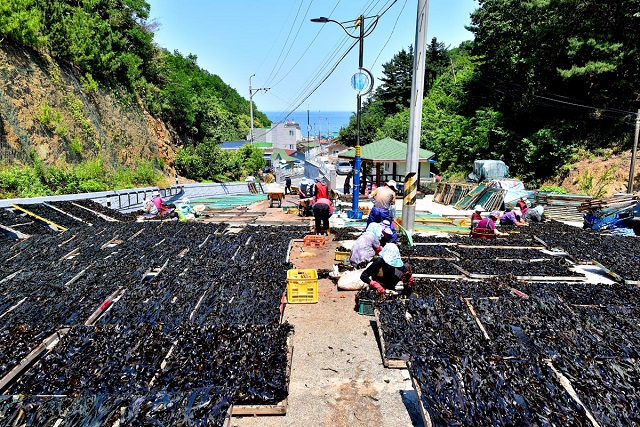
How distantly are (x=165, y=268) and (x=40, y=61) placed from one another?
14.4 m

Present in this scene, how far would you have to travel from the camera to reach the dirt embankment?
20219 millimetres

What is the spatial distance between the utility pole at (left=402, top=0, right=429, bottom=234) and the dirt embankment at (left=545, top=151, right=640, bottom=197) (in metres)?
15.0

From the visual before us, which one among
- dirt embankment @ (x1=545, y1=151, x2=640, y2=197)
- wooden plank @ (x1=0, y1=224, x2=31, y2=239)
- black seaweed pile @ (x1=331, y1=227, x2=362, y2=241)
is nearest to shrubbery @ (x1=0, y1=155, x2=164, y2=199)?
wooden plank @ (x1=0, y1=224, x2=31, y2=239)

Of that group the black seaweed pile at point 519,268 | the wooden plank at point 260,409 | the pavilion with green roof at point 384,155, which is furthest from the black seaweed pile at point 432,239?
the pavilion with green roof at point 384,155

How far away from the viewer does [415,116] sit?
10.4 meters

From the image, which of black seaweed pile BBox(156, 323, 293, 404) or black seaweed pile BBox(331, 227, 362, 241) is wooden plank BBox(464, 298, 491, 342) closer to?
black seaweed pile BBox(156, 323, 293, 404)

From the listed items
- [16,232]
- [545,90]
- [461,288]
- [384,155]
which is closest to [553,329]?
[461,288]

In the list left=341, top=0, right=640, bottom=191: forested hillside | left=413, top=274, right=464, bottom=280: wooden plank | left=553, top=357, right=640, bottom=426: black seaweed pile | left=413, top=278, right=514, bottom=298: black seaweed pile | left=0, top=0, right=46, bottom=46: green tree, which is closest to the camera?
left=553, top=357, right=640, bottom=426: black seaweed pile

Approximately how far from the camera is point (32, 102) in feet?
49.9

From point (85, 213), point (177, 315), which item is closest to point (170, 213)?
point (85, 213)

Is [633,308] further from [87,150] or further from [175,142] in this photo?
[175,142]

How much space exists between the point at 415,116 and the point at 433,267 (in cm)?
450

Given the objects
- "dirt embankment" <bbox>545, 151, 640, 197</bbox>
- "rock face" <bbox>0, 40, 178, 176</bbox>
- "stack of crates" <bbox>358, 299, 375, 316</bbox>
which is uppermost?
"rock face" <bbox>0, 40, 178, 176</bbox>

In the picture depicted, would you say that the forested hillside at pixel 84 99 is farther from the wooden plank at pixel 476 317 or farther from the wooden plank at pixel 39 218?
the wooden plank at pixel 476 317
